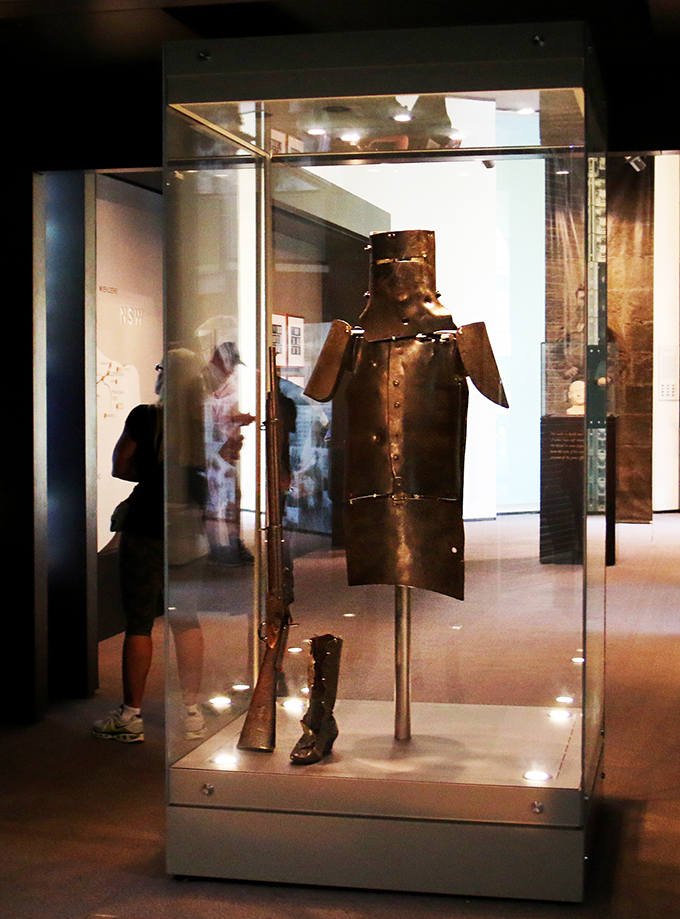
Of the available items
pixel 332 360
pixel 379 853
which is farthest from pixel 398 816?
pixel 332 360

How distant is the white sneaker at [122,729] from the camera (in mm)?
4723

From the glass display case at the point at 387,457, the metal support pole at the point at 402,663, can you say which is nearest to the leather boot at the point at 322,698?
the glass display case at the point at 387,457

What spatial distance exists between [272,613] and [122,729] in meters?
1.53

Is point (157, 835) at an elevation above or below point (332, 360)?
below

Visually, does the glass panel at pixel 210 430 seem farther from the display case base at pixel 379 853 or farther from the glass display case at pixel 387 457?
the display case base at pixel 379 853

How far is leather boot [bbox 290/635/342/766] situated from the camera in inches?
134

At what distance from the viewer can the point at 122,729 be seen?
473 centimetres

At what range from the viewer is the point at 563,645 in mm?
3273

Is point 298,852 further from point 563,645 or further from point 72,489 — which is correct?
point 72,489

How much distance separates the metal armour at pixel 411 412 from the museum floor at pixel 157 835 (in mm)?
805

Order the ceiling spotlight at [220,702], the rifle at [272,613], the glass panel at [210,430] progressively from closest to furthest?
1. the glass panel at [210,430]
2. the rifle at [272,613]
3. the ceiling spotlight at [220,702]

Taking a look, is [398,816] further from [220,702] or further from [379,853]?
[220,702]

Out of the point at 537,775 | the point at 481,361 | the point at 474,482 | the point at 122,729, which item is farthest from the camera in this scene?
the point at 122,729

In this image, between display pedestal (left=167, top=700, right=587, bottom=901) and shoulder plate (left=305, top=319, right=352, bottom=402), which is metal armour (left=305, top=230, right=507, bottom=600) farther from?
display pedestal (left=167, top=700, right=587, bottom=901)
